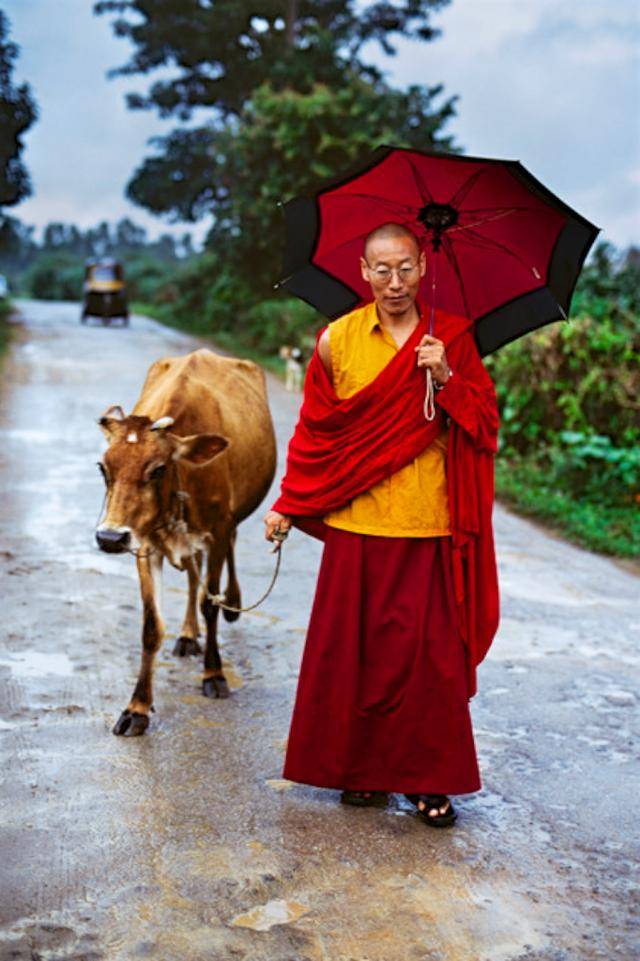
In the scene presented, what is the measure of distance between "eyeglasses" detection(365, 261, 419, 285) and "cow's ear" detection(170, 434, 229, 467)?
119 cm

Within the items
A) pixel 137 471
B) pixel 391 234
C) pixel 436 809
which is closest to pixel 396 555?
pixel 436 809

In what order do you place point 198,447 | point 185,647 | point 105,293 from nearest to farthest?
1. point 198,447
2. point 185,647
3. point 105,293

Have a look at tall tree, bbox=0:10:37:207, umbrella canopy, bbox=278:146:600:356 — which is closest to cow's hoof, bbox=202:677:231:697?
umbrella canopy, bbox=278:146:600:356

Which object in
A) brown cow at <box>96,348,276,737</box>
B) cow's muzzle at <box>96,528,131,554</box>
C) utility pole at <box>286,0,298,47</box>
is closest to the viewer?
cow's muzzle at <box>96,528,131,554</box>

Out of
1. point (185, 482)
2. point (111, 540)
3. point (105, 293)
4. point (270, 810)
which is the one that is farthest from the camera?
point (105, 293)

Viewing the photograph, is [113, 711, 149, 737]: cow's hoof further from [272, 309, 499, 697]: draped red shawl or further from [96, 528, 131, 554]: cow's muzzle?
[272, 309, 499, 697]: draped red shawl

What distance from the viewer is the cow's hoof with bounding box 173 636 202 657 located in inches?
237

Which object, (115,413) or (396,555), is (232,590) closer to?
(115,413)

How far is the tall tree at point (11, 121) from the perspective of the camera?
2347 centimetres

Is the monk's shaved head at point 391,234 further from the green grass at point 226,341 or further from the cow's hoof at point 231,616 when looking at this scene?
the green grass at point 226,341

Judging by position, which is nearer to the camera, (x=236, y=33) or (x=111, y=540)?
(x=111, y=540)

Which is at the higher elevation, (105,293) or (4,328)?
(105,293)

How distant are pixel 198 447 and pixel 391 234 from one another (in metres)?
1.42

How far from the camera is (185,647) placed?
6.04m
